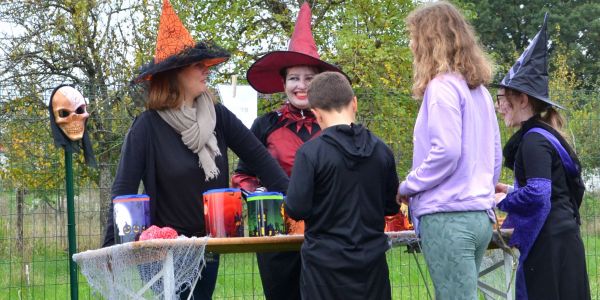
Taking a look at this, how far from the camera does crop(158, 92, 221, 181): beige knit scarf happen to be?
372cm

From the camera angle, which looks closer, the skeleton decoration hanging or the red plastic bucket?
the red plastic bucket

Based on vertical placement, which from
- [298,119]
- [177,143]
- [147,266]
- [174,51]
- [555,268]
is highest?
[174,51]

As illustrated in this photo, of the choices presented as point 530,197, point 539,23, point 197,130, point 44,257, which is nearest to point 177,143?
point 197,130

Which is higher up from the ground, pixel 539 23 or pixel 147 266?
pixel 539 23

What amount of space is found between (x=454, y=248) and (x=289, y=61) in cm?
146

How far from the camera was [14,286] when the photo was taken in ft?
21.2

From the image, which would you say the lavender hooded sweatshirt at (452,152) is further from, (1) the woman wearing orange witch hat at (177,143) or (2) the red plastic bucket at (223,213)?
(1) the woman wearing orange witch hat at (177,143)

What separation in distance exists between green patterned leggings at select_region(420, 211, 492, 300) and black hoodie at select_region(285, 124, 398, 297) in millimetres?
202

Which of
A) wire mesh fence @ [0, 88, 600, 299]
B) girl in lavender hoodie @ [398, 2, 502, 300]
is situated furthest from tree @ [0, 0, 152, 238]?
girl in lavender hoodie @ [398, 2, 502, 300]

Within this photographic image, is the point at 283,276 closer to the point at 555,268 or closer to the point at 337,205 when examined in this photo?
the point at 337,205

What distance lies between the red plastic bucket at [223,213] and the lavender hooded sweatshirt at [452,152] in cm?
68

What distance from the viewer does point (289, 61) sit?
14.0ft

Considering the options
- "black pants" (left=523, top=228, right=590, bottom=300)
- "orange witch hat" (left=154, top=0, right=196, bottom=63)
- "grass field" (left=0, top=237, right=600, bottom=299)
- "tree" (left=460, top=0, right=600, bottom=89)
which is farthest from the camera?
"tree" (left=460, top=0, right=600, bottom=89)

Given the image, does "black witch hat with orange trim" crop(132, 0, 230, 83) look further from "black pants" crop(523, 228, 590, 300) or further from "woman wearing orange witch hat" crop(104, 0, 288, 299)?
"black pants" crop(523, 228, 590, 300)
